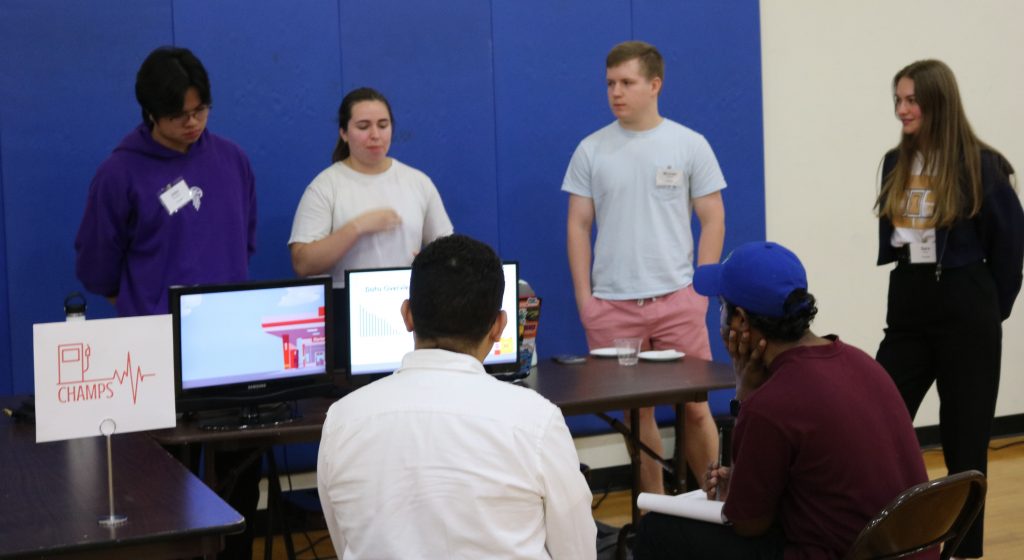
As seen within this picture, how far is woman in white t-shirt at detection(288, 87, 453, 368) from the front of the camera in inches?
161

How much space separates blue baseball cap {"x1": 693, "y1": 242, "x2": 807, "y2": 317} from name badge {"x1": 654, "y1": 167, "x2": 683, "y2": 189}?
6.37ft

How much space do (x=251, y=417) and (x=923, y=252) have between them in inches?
89.8

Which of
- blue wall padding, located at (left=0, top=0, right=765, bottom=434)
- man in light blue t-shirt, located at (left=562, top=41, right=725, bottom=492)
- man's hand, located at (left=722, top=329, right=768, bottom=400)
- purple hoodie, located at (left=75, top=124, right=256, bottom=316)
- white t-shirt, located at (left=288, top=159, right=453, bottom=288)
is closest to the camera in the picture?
man's hand, located at (left=722, top=329, right=768, bottom=400)

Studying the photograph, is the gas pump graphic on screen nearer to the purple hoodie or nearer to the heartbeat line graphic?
the heartbeat line graphic

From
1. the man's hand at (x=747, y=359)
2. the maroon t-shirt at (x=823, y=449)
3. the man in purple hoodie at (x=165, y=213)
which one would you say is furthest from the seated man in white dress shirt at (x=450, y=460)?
the man in purple hoodie at (x=165, y=213)

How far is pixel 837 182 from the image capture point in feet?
19.0

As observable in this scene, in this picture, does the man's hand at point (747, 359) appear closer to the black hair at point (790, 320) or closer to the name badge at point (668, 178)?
the black hair at point (790, 320)

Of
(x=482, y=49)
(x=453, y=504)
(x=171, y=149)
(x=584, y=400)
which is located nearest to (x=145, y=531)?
(x=453, y=504)

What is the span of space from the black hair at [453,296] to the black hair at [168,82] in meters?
1.88

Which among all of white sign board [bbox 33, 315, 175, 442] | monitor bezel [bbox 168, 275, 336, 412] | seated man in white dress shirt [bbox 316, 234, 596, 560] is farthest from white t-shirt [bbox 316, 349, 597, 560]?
monitor bezel [bbox 168, 275, 336, 412]

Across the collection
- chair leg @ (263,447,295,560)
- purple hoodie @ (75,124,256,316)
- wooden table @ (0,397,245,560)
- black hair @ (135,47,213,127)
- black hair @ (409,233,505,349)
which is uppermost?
black hair @ (135,47,213,127)

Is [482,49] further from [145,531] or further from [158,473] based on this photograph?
[145,531]

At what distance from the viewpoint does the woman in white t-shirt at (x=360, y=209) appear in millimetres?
4086

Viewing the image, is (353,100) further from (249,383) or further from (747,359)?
(747,359)
